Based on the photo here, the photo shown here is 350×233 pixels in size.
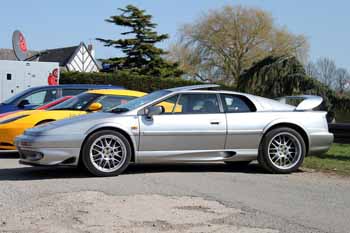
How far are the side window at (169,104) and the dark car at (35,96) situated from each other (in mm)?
5276

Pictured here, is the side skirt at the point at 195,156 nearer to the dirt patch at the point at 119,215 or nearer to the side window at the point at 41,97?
the dirt patch at the point at 119,215

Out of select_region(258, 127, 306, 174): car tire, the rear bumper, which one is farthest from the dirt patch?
the rear bumper

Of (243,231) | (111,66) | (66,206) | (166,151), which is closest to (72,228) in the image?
(66,206)

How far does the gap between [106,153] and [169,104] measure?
4.08ft

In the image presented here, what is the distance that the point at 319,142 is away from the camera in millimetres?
8938

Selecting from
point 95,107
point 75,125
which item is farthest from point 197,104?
point 95,107

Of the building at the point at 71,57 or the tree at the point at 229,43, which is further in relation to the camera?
the tree at the point at 229,43

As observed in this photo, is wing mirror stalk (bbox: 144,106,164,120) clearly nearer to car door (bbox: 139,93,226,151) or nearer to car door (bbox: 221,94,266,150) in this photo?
car door (bbox: 139,93,226,151)

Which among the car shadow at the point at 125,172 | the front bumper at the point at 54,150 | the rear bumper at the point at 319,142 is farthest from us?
the rear bumper at the point at 319,142

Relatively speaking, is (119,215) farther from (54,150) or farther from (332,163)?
(332,163)

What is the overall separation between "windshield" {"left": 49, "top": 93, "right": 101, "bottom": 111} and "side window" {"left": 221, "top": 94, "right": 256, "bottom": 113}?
3.33m

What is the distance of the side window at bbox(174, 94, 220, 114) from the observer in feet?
28.1

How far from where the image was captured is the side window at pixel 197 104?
8.57 metres

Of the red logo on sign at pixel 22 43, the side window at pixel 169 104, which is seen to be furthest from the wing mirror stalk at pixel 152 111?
the red logo on sign at pixel 22 43
